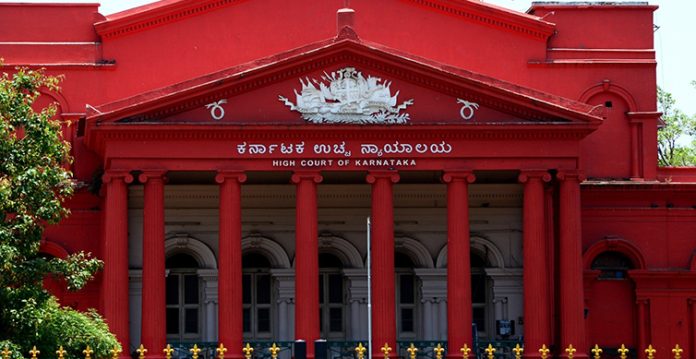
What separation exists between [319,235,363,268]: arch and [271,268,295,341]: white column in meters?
1.14

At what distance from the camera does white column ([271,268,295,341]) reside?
140ft

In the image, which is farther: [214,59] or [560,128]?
[214,59]

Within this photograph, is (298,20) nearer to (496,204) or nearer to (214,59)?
(214,59)

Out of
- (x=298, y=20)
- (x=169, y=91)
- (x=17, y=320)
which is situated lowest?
(x=17, y=320)

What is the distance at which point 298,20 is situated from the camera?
43.3 metres

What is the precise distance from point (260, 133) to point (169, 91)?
2.25m

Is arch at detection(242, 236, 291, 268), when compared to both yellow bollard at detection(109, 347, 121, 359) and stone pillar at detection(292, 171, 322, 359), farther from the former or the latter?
yellow bollard at detection(109, 347, 121, 359)

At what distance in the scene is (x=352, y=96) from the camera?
38.8 m

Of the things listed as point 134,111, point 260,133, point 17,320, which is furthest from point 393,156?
point 17,320

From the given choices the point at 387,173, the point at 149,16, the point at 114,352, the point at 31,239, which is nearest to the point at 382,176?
the point at 387,173

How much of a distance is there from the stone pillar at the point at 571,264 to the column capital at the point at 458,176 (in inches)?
80.1

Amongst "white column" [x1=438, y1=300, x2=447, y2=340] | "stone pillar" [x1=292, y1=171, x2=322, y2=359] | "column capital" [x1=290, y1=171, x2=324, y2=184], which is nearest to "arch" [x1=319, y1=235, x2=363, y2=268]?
"white column" [x1=438, y1=300, x2=447, y2=340]

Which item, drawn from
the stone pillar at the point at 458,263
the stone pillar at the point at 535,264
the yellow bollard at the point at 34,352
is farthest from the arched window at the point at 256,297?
the yellow bollard at the point at 34,352

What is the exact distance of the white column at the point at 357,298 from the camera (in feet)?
140
